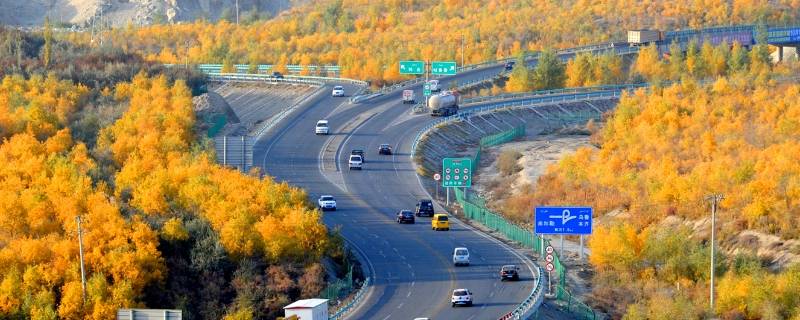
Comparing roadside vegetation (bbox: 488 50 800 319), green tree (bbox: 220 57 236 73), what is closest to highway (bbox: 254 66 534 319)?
roadside vegetation (bbox: 488 50 800 319)

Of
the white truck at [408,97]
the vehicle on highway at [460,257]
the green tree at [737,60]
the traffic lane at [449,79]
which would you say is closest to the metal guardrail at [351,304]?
the vehicle on highway at [460,257]

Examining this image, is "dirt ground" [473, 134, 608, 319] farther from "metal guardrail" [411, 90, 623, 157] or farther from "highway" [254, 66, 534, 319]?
"metal guardrail" [411, 90, 623, 157]

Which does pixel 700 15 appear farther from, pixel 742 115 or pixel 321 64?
pixel 742 115

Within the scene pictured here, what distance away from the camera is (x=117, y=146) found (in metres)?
103

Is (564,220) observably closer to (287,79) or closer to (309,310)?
(309,310)

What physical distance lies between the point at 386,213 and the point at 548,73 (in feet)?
212

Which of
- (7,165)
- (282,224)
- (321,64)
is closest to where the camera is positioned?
(282,224)

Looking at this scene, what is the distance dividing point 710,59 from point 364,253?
299 feet

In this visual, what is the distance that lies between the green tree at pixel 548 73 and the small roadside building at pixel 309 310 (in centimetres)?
9238

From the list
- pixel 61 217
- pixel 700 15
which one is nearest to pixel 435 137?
pixel 61 217

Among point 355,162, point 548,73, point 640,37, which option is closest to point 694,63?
point 640,37

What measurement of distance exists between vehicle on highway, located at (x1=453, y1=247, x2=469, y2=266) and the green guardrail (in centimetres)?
436

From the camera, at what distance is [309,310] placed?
2589 inches

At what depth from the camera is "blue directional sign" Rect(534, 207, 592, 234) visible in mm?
85312
